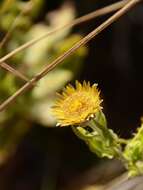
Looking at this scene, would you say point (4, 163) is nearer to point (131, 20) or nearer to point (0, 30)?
point (0, 30)

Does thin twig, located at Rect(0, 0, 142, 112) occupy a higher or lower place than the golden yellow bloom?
higher

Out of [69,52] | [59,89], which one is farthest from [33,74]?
[69,52]

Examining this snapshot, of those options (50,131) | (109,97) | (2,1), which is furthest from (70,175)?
(2,1)

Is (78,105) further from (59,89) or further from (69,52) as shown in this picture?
(59,89)

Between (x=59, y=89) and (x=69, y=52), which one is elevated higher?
(x=59, y=89)

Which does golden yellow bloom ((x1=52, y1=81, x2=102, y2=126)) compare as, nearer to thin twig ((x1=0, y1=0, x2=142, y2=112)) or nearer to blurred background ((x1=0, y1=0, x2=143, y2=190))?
thin twig ((x1=0, y1=0, x2=142, y2=112))

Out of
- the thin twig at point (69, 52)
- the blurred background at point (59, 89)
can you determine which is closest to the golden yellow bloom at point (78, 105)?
the thin twig at point (69, 52)

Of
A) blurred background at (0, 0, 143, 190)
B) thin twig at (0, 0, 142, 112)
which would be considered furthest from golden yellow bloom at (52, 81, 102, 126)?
blurred background at (0, 0, 143, 190)
